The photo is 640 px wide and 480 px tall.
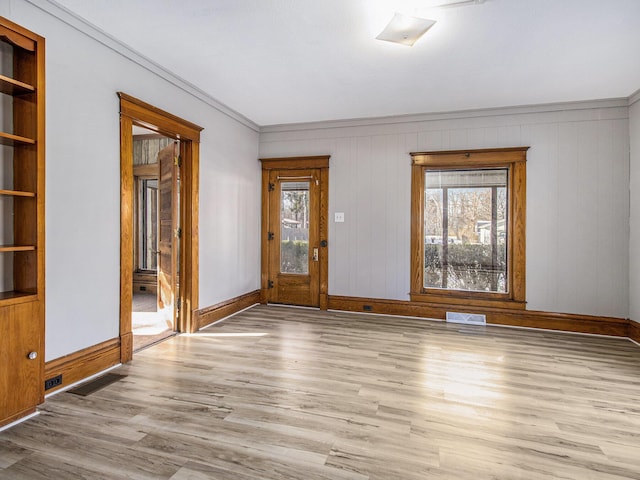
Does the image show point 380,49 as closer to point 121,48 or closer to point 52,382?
point 121,48

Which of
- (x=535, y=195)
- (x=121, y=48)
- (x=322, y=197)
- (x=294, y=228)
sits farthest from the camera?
(x=294, y=228)

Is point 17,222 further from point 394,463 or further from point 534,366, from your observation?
point 534,366

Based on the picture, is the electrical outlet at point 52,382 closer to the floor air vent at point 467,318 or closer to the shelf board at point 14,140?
the shelf board at point 14,140

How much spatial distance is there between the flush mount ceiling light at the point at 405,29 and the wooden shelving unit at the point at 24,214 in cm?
237

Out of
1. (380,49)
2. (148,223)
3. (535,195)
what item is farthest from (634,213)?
(148,223)

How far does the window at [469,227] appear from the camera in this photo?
4590 mm

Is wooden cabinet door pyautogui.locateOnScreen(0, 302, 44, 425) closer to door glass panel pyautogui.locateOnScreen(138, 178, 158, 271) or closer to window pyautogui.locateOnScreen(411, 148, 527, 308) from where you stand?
window pyautogui.locateOnScreen(411, 148, 527, 308)

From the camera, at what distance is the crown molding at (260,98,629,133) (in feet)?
14.0

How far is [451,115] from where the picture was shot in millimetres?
4777

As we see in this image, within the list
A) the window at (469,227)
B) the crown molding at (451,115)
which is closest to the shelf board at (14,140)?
the crown molding at (451,115)

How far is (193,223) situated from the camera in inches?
162

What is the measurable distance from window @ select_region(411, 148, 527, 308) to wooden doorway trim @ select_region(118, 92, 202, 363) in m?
2.90

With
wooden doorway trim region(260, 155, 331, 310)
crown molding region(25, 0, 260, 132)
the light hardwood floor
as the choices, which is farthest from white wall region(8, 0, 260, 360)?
wooden doorway trim region(260, 155, 331, 310)

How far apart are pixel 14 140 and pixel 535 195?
205 inches
